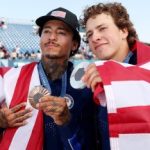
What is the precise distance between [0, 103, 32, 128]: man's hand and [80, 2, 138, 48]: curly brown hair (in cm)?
59

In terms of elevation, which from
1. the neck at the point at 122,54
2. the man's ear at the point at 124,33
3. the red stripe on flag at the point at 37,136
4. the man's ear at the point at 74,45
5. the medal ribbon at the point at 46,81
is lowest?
the red stripe on flag at the point at 37,136

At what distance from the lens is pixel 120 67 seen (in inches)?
51.1

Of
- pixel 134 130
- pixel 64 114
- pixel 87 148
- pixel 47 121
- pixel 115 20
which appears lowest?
pixel 87 148

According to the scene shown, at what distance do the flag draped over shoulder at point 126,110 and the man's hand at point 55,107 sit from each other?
1.25 ft

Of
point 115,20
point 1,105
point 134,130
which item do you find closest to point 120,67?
point 134,130

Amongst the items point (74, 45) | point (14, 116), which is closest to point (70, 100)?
point (14, 116)

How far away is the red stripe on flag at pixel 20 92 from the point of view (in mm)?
1935

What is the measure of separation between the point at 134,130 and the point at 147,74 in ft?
0.76

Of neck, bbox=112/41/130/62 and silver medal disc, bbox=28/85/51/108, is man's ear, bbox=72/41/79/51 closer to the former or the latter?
neck, bbox=112/41/130/62

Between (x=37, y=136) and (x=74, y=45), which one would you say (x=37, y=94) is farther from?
(x=74, y=45)

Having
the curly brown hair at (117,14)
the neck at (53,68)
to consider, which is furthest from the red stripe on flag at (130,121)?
the neck at (53,68)

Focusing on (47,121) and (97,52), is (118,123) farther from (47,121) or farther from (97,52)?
(47,121)

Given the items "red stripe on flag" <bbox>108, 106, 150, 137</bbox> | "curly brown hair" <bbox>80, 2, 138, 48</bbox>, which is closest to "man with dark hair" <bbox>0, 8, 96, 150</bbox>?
"curly brown hair" <bbox>80, 2, 138, 48</bbox>

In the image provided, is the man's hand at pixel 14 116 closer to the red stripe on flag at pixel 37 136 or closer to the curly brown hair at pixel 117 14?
the red stripe on flag at pixel 37 136
